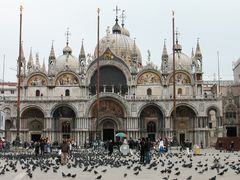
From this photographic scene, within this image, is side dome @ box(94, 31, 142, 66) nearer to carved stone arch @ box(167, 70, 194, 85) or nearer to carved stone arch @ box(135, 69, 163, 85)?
carved stone arch @ box(135, 69, 163, 85)

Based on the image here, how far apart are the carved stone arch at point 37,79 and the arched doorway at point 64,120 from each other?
5025 millimetres

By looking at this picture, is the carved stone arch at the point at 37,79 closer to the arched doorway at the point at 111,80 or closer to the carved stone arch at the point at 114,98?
the arched doorway at the point at 111,80

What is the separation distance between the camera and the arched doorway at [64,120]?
211 feet

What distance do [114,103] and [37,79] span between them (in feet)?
41.0

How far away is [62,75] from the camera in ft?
217

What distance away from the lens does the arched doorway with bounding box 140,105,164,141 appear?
63491 mm

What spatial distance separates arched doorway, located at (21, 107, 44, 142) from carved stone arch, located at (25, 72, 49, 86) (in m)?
4.15

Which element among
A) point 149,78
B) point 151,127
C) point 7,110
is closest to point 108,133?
point 151,127

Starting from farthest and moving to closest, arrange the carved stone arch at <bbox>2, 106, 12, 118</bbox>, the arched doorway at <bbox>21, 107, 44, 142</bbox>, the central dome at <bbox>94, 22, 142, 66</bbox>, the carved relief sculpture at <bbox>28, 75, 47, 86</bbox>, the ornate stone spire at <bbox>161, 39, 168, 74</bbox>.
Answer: the central dome at <bbox>94, 22, 142, 66</bbox> < the carved relief sculpture at <bbox>28, 75, 47, 86</bbox> < the carved stone arch at <bbox>2, 106, 12, 118</bbox> < the ornate stone spire at <bbox>161, 39, 168, 74</bbox> < the arched doorway at <bbox>21, 107, 44, 142</bbox>

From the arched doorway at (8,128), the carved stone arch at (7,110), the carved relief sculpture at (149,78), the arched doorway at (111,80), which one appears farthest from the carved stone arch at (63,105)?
the carved relief sculpture at (149,78)

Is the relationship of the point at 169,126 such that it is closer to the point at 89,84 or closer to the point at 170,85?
the point at 170,85

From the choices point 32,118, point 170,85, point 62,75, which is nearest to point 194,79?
point 170,85

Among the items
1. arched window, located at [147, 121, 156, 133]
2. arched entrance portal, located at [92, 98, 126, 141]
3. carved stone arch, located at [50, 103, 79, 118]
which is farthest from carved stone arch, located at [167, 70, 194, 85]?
carved stone arch, located at [50, 103, 79, 118]

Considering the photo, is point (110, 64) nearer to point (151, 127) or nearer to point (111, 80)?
point (111, 80)
